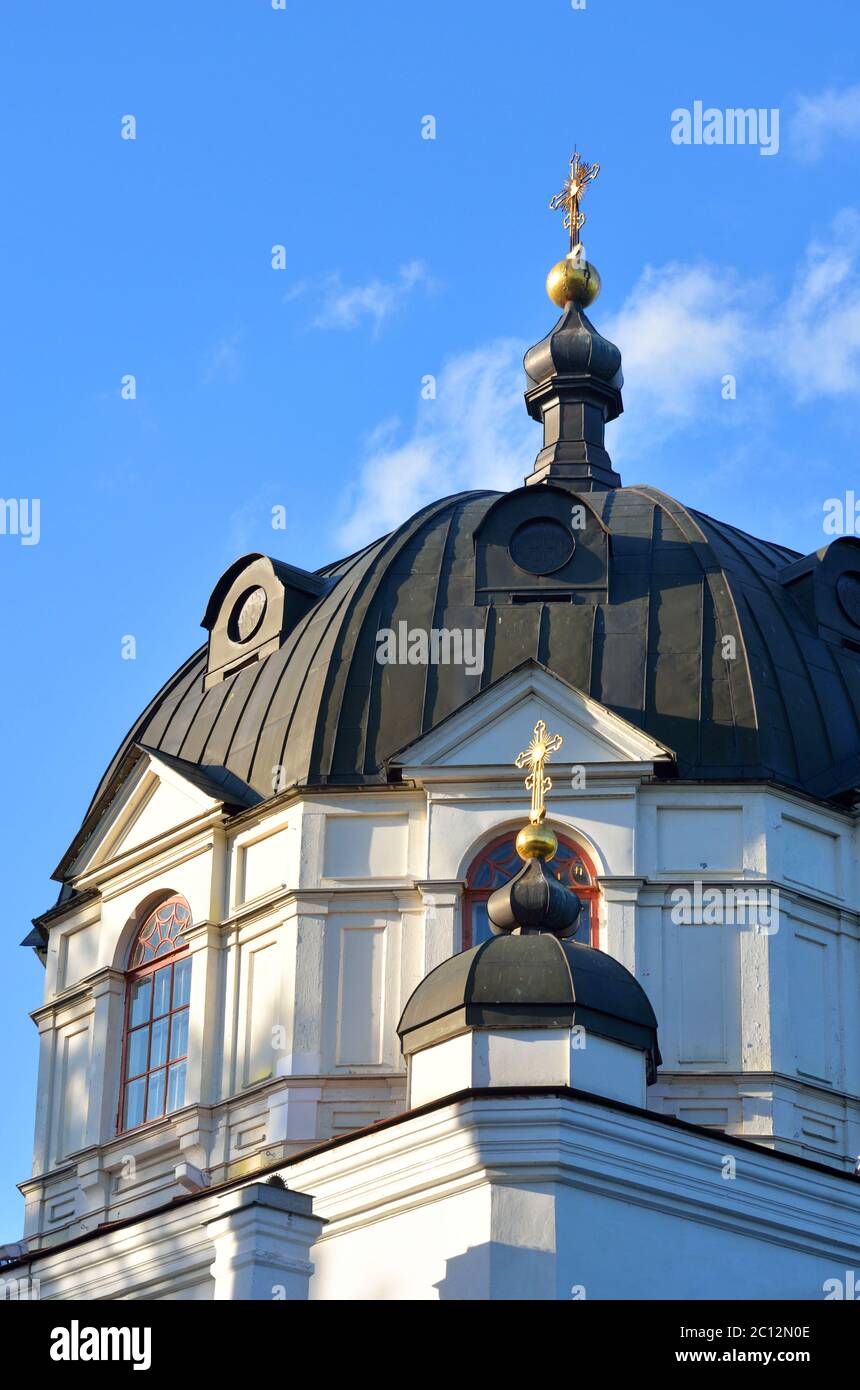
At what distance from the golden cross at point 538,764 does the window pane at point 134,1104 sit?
192 inches

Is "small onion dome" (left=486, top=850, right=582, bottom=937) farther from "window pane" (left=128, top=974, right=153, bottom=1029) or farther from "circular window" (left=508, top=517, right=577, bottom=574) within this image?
"circular window" (left=508, top=517, right=577, bottom=574)

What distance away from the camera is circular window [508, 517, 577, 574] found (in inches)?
1140

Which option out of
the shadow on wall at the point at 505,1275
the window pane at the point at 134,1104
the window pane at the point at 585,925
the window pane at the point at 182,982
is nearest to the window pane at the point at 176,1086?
the window pane at the point at 134,1104

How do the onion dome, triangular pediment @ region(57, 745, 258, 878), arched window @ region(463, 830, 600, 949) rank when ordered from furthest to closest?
triangular pediment @ region(57, 745, 258, 878)
arched window @ region(463, 830, 600, 949)
the onion dome

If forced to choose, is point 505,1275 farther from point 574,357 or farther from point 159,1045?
point 574,357

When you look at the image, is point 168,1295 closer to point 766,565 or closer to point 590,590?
point 590,590

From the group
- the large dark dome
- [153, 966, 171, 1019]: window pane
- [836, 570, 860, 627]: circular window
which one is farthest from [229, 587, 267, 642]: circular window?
[836, 570, 860, 627]: circular window

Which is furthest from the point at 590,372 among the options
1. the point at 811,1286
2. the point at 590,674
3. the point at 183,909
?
the point at 811,1286

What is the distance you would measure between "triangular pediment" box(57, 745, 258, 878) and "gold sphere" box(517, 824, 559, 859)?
4995 millimetres

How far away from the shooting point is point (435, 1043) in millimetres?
22188

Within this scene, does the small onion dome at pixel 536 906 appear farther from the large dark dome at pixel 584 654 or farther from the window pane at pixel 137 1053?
the window pane at pixel 137 1053

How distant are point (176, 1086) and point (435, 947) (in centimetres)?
296

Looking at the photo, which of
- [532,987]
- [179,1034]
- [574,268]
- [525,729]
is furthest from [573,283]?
[532,987]

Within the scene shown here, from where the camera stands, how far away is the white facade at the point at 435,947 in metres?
25.7
